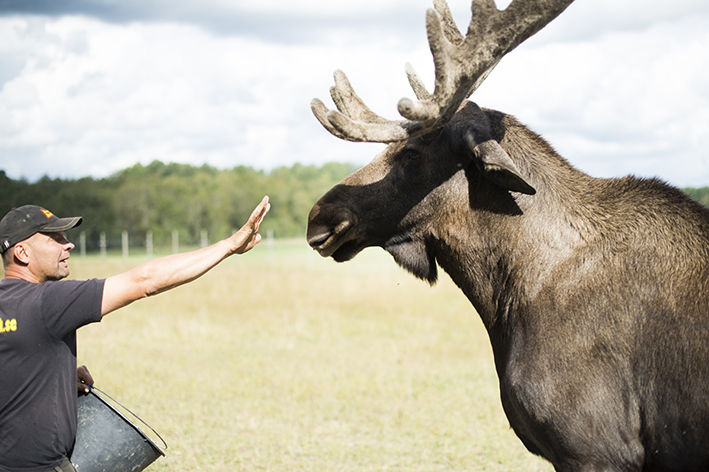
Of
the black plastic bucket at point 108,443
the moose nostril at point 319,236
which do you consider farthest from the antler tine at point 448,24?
the black plastic bucket at point 108,443

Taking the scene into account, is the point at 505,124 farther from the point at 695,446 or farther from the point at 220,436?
the point at 220,436

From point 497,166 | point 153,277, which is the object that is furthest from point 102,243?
point 497,166

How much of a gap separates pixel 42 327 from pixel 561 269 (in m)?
3.15

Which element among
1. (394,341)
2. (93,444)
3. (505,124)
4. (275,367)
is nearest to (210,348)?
(275,367)

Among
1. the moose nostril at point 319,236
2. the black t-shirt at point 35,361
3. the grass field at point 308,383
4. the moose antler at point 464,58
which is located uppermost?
the moose antler at point 464,58

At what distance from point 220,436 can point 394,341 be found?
704cm

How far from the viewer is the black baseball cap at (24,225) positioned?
3.30 m

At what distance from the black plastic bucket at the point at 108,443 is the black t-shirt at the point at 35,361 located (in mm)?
282

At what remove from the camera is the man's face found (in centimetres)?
341

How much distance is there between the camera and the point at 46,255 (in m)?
3.44

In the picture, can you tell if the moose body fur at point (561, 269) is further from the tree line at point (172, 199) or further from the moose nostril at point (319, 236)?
the tree line at point (172, 199)

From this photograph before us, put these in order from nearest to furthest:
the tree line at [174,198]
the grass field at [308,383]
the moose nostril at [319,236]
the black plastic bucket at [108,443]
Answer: the black plastic bucket at [108,443] < the moose nostril at [319,236] < the grass field at [308,383] < the tree line at [174,198]

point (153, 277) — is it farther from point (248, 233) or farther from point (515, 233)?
point (515, 233)

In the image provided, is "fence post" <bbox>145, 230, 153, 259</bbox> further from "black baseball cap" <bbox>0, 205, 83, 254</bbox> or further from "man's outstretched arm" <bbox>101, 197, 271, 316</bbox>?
"man's outstretched arm" <bbox>101, 197, 271, 316</bbox>
